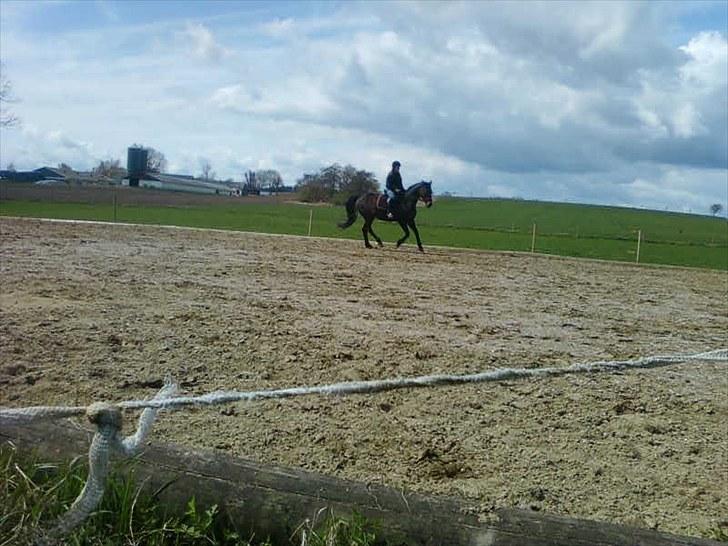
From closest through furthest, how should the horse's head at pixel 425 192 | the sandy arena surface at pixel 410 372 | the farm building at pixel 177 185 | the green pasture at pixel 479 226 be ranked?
the sandy arena surface at pixel 410 372
the horse's head at pixel 425 192
the green pasture at pixel 479 226
the farm building at pixel 177 185

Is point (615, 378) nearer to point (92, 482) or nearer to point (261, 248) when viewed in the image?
point (92, 482)

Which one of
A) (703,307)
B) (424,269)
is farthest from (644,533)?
(424,269)

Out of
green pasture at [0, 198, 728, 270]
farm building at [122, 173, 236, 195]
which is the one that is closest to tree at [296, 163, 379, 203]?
green pasture at [0, 198, 728, 270]

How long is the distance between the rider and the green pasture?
6.69m

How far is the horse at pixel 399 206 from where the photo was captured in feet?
58.9

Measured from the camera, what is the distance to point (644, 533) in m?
2.41

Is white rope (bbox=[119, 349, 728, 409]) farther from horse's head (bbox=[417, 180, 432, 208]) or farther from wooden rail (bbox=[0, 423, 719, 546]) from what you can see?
horse's head (bbox=[417, 180, 432, 208])

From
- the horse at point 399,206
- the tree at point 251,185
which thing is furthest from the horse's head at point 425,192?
the tree at point 251,185

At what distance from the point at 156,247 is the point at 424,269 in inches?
225

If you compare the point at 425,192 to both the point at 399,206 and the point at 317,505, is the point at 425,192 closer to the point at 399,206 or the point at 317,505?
the point at 399,206

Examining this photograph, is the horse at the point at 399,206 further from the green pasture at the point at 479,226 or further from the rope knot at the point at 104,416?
the rope knot at the point at 104,416

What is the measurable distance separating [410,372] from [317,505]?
3.51 metres

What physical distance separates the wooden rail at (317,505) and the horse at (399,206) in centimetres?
1511

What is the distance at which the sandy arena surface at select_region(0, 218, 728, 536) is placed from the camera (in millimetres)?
4164
